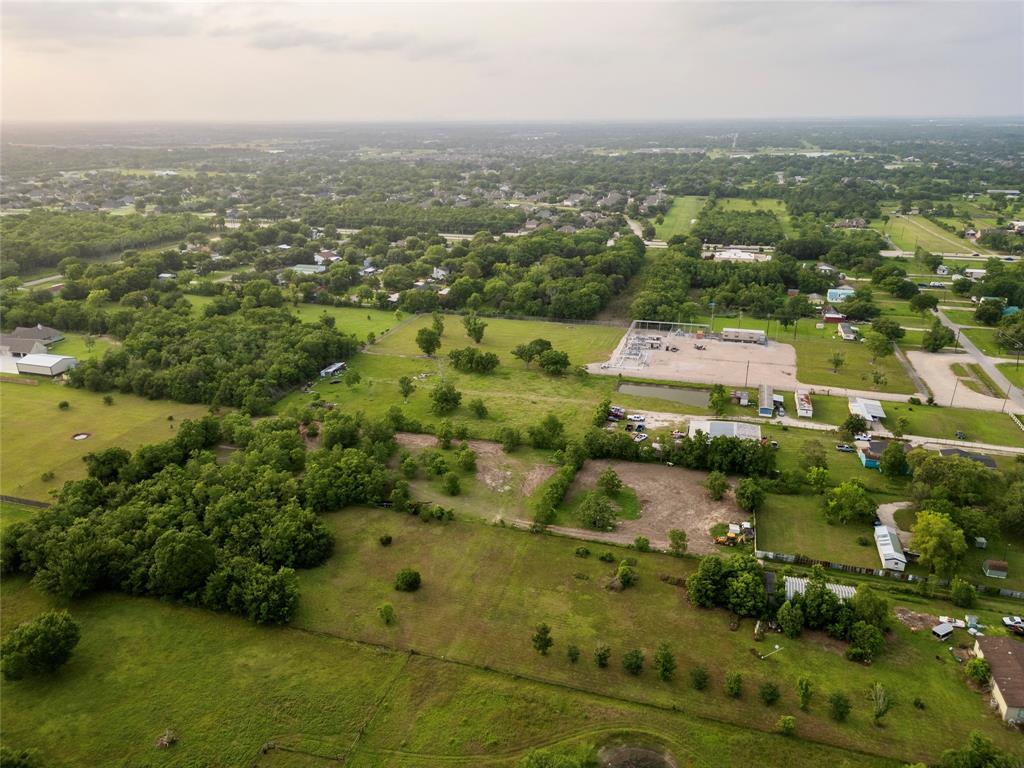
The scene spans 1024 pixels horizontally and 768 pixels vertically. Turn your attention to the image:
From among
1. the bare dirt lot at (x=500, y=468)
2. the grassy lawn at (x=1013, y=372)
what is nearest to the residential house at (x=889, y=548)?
the bare dirt lot at (x=500, y=468)

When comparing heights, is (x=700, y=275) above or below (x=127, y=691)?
above

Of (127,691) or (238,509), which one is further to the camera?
(238,509)

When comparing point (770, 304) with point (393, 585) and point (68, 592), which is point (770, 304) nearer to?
point (393, 585)

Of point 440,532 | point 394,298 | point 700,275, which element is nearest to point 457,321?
point 394,298

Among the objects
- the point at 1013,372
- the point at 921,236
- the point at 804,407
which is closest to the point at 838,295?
the point at 1013,372

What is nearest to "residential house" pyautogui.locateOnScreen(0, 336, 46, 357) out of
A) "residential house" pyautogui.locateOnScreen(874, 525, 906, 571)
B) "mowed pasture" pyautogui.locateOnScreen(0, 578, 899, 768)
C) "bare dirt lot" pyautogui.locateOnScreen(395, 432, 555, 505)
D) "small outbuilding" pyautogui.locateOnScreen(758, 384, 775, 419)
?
"bare dirt lot" pyautogui.locateOnScreen(395, 432, 555, 505)

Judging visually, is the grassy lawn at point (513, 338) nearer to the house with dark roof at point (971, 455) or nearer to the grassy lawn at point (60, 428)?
the grassy lawn at point (60, 428)

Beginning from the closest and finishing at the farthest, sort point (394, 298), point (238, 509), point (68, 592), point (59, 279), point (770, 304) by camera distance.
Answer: point (68, 592)
point (238, 509)
point (770, 304)
point (394, 298)
point (59, 279)
